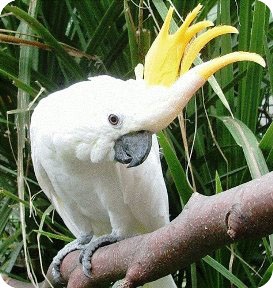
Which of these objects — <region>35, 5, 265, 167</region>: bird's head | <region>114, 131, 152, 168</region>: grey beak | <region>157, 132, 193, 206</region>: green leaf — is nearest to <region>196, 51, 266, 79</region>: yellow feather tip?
<region>35, 5, 265, 167</region>: bird's head

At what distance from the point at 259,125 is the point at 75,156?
2.47 ft

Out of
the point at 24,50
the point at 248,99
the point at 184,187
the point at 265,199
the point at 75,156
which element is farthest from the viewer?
the point at 24,50

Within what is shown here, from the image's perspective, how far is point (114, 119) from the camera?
121 cm

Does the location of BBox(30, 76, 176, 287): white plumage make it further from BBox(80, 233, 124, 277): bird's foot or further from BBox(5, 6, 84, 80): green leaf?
BBox(5, 6, 84, 80): green leaf

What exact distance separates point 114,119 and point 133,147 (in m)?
0.07

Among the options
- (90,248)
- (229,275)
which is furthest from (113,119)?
(229,275)

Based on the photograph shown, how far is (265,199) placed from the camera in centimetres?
91

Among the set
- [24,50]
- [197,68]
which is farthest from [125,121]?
[24,50]

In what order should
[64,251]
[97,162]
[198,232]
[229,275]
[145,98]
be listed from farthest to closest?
[64,251]
[229,275]
[97,162]
[145,98]
[198,232]

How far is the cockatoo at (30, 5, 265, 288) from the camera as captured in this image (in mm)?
1124

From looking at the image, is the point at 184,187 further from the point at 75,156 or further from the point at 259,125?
the point at 259,125

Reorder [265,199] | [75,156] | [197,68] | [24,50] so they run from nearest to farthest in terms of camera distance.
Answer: [265,199], [197,68], [75,156], [24,50]

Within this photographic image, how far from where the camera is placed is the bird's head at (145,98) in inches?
42.9

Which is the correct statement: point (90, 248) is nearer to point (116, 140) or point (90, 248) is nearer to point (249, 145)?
point (116, 140)
